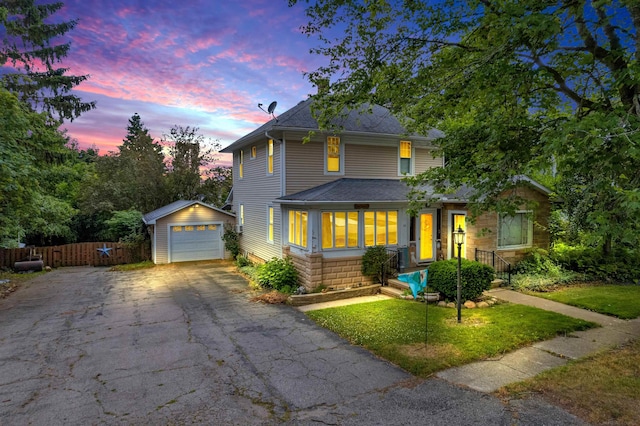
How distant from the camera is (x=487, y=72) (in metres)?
7.14

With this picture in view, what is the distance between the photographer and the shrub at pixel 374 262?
1235 cm

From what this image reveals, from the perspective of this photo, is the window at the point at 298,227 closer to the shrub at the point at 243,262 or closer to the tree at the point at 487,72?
the shrub at the point at 243,262

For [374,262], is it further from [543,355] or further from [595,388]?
[595,388]

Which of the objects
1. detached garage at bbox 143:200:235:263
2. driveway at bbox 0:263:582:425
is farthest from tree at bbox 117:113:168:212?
driveway at bbox 0:263:582:425

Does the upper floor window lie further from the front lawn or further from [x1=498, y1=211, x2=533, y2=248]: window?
the front lawn

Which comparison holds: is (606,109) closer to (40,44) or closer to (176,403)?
(176,403)

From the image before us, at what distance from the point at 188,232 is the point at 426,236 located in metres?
12.4

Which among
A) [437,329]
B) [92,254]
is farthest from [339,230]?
[92,254]

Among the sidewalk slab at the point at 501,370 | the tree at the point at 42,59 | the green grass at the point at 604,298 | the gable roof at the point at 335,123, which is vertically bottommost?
the sidewalk slab at the point at 501,370

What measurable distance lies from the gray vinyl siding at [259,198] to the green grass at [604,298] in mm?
9937

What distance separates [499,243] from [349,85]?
9.43 m

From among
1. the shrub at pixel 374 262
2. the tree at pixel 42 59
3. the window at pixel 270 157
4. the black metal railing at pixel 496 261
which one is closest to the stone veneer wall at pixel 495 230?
the black metal railing at pixel 496 261

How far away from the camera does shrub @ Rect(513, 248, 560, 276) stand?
1325 centimetres

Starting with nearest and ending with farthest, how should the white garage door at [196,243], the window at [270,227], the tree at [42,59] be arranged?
the window at [270,227]
the tree at [42,59]
the white garage door at [196,243]
